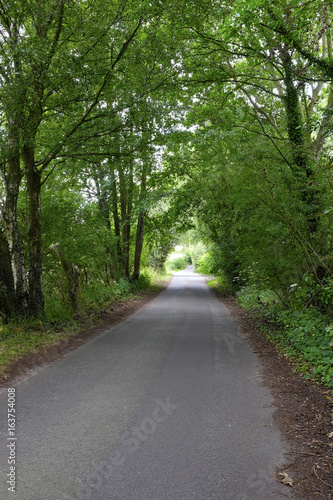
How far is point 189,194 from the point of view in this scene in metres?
17.6

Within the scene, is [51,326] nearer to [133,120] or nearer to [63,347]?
[63,347]

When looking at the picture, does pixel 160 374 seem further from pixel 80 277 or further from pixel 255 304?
pixel 255 304

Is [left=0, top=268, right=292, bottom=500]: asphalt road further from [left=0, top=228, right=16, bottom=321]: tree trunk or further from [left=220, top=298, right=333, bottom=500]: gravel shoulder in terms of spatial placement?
[left=0, top=228, right=16, bottom=321]: tree trunk

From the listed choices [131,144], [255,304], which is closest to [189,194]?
[255,304]

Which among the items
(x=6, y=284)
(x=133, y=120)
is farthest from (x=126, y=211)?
(x=6, y=284)

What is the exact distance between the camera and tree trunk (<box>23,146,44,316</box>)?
336 inches

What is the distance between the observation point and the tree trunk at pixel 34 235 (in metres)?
8.54

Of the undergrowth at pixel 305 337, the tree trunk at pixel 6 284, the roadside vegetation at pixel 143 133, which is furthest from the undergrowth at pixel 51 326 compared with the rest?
the undergrowth at pixel 305 337

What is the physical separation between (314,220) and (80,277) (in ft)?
25.3

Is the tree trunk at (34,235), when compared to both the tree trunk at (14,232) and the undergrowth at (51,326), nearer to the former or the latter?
the tree trunk at (14,232)

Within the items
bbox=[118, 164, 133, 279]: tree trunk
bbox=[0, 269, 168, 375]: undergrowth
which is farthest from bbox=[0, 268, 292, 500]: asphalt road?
bbox=[118, 164, 133, 279]: tree trunk

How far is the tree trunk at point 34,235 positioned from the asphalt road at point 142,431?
7.82 ft

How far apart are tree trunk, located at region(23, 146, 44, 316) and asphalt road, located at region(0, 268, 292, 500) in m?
2.38

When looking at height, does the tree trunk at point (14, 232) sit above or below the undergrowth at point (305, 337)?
above
